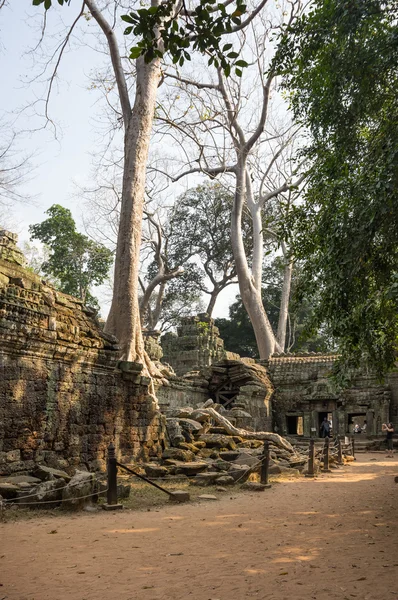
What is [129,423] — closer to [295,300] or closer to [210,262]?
[295,300]

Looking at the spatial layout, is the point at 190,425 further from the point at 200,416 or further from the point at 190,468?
the point at 190,468

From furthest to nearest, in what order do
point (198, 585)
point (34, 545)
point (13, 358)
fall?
point (13, 358)
point (34, 545)
point (198, 585)

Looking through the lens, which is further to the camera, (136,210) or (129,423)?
(136,210)

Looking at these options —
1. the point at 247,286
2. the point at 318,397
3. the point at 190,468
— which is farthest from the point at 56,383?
the point at 247,286

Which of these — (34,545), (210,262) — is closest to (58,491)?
(34,545)

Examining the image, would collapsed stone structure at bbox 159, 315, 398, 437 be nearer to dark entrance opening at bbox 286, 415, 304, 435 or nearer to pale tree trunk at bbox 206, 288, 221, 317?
dark entrance opening at bbox 286, 415, 304, 435

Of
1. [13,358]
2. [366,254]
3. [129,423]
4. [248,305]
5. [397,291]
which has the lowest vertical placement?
[129,423]

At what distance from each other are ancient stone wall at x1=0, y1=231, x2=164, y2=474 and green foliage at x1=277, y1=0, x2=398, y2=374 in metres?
4.21

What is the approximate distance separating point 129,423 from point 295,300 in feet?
15.4

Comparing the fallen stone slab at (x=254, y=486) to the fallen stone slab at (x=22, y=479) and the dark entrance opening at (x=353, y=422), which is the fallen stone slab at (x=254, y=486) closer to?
the fallen stone slab at (x=22, y=479)

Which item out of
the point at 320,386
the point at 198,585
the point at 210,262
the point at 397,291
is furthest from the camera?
the point at 210,262

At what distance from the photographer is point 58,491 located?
24.0ft

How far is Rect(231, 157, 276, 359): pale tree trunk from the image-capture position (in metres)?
24.7

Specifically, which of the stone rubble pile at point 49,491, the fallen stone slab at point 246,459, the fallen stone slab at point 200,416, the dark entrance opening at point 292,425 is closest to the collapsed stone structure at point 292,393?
the dark entrance opening at point 292,425
